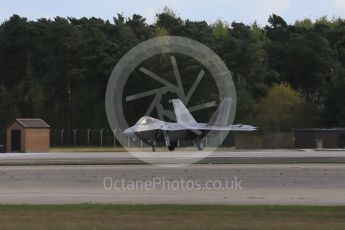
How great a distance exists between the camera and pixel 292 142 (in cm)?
7056

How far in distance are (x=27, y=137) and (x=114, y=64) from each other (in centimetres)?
2880

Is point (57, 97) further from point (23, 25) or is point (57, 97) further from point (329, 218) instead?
point (329, 218)

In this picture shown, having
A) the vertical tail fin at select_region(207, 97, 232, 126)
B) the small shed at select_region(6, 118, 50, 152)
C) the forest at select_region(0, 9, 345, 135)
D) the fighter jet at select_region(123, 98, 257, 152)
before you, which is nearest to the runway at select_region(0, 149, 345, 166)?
the fighter jet at select_region(123, 98, 257, 152)

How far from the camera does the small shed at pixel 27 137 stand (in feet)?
214

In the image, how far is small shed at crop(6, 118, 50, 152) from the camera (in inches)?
2569

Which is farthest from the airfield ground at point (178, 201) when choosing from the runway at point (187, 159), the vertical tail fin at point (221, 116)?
the vertical tail fin at point (221, 116)

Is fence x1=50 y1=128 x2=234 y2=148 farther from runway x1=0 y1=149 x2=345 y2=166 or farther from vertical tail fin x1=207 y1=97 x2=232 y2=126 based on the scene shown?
runway x1=0 y1=149 x2=345 y2=166

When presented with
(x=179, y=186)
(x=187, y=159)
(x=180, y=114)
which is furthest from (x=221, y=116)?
(x=179, y=186)

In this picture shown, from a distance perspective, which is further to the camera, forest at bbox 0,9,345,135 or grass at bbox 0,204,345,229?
forest at bbox 0,9,345,135

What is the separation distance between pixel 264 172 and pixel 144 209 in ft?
41.6

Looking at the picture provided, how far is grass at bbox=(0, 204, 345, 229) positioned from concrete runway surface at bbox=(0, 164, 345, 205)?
1650 millimetres

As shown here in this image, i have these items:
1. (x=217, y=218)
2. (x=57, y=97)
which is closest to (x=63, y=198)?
(x=217, y=218)

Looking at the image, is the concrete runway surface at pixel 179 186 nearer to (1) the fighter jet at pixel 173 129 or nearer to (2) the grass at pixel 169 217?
(2) the grass at pixel 169 217

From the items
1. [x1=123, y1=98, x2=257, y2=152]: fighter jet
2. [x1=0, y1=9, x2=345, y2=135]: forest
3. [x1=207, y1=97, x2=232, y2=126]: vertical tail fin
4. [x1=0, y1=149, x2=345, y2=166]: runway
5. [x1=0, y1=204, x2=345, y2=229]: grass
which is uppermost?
[x1=0, y1=9, x2=345, y2=135]: forest
